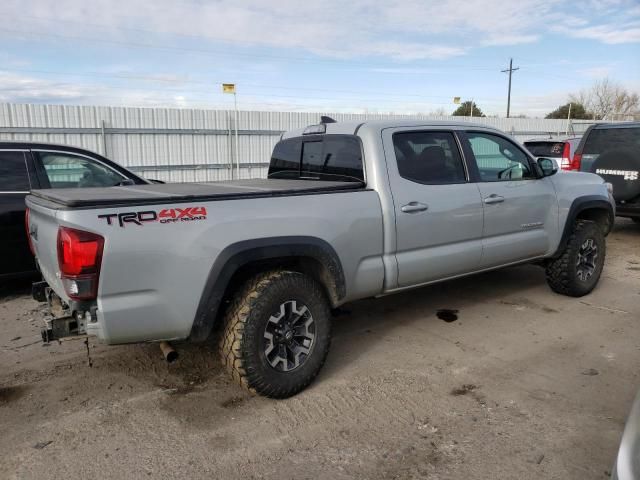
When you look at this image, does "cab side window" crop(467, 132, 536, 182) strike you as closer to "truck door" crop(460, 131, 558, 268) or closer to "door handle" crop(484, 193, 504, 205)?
"truck door" crop(460, 131, 558, 268)

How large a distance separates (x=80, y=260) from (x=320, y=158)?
2358 millimetres

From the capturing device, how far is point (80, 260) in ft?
8.93

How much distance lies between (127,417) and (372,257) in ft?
6.49

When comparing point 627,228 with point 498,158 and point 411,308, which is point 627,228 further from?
point 411,308

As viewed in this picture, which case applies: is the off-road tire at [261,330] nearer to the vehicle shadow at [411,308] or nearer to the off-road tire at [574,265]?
the vehicle shadow at [411,308]

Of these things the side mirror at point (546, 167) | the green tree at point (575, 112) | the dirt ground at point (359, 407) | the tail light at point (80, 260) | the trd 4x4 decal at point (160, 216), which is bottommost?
the dirt ground at point (359, 407)

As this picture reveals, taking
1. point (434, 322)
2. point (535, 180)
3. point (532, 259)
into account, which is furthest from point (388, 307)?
point (535, 180)

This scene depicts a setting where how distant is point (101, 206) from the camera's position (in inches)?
109

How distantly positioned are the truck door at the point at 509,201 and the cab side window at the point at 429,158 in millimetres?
168

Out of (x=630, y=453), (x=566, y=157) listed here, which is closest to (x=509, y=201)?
(x=630, y=453)

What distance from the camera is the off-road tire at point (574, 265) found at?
545cm

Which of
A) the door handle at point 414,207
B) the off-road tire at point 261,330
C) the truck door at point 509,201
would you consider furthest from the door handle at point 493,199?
the off-road tire at point 261,330

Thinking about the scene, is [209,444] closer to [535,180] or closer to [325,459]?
[325,459]

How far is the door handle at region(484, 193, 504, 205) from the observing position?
15.0ft
